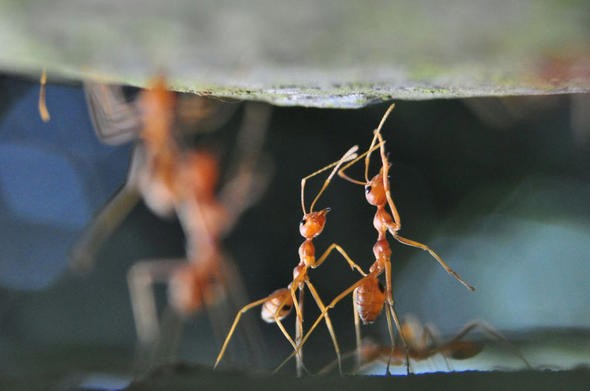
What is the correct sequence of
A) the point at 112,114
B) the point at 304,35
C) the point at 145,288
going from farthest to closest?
1. the point at 145,288
2. the point at 112,114
3. the point at 304,35

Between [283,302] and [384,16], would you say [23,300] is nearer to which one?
[283,302]

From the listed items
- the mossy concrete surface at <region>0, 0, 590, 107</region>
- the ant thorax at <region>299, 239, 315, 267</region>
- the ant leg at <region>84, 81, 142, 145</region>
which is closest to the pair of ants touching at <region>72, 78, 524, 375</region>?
the ant leg at <region>84, 81, 142, 145</region>

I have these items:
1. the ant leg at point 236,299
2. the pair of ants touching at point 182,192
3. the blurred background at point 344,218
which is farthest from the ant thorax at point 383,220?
the ant leg at point 236,299

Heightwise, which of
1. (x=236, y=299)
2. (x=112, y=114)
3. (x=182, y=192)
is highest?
(x=112, y=114)

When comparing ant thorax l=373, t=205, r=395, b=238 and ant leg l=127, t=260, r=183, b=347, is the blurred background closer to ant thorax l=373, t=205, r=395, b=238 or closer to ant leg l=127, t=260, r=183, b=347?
ant leg l=127, t=260, r=183, b=347

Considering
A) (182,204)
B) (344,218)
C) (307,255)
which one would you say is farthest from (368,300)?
(182,204)

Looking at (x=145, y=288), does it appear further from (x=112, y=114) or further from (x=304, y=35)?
(x=304, y=35)
